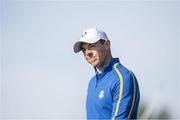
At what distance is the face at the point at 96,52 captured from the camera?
1.32 metres

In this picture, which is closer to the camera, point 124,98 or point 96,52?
point 124,98

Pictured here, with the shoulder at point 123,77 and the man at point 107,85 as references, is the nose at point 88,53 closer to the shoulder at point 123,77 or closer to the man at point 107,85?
the man at point 107,85

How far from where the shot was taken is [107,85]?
126 cm

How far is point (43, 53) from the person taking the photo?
1768 mm

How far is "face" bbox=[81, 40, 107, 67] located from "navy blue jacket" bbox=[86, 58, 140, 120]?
5 centimetres

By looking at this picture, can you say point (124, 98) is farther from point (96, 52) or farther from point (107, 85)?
point (96, 52)

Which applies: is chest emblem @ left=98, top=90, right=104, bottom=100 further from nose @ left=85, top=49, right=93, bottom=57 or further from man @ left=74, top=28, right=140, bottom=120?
nose @ left=85, top=49, right=93, bottom=57

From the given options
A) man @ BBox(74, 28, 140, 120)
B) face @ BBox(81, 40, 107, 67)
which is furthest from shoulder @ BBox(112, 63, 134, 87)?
face @ BBox(81, 40, 107, 67)

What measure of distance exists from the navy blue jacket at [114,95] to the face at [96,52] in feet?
0.16

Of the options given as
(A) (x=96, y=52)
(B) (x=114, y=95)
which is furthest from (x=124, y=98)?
(A) (x=96, y=52)

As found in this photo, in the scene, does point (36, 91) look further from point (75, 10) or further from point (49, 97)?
point (75, 10)

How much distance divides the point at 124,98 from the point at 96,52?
27 cm

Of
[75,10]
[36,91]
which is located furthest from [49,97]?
[75,10]

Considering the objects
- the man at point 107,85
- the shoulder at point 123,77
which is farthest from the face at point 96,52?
the shoulder at point 123,77
